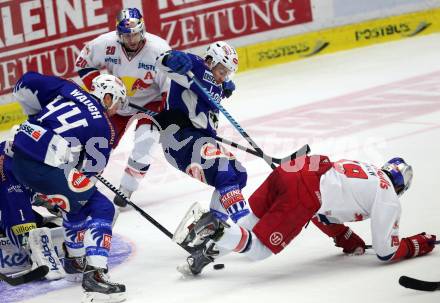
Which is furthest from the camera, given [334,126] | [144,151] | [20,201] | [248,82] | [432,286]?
→ [248,82]

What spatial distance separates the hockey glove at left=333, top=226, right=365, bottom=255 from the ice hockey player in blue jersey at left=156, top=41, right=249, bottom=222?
2.22 feet

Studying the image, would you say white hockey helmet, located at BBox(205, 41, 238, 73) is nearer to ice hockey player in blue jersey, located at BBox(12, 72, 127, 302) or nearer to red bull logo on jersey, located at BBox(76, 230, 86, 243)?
ice hockey player in blue jersey, located at BBox(12, 72, 127, 302)

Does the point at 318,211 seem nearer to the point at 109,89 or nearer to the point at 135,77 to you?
the point at 109,89

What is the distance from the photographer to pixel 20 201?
579cm

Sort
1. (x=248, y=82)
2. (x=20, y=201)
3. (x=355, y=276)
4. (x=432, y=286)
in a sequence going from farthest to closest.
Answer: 1. (x=248, y=82)
2. (x=20, y=201)
3. (x=355, y=276)
4. (x=432, y=286)

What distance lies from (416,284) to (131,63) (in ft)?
10.3

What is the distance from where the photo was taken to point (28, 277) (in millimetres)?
5324

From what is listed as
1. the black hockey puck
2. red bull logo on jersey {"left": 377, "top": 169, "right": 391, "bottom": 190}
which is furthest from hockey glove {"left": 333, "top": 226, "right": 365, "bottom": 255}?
the black hockey puck

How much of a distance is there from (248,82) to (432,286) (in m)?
5.90

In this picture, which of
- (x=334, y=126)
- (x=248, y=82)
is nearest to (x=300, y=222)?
(x=334, y=126)

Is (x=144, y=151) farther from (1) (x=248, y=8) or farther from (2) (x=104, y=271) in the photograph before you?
(1) (x=248, y=8)

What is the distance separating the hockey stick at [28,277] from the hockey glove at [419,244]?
182 centimetres

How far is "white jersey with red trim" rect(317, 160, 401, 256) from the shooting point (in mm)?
5145

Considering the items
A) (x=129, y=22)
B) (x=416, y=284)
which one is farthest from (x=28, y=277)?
(x=129, y=22)
